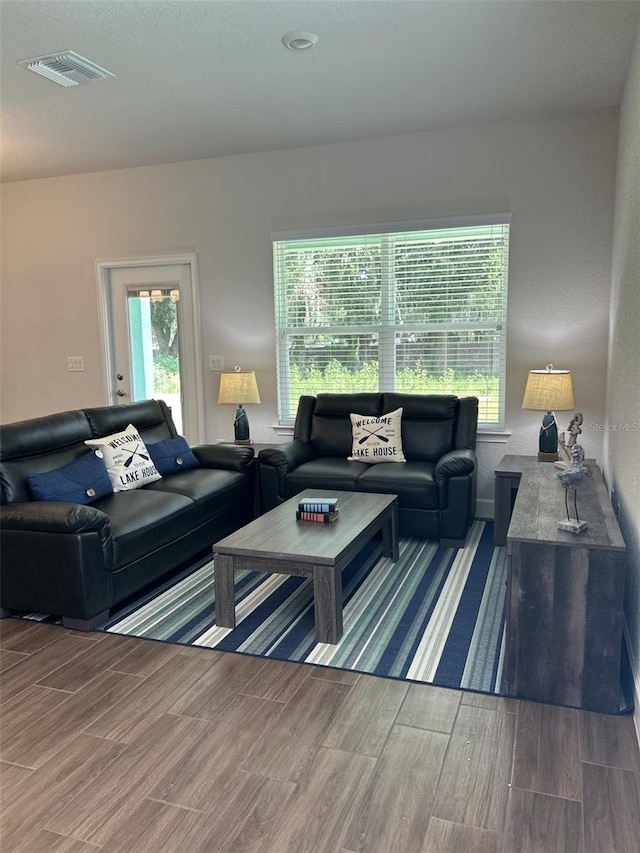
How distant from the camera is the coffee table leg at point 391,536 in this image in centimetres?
362

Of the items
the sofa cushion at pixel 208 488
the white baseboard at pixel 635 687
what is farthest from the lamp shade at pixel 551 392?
the sofa cushion at pixel 208 488

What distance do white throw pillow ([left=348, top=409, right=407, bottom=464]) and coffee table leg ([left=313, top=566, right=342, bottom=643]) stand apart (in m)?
1.74

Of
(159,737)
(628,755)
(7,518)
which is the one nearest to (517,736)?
(628,755)

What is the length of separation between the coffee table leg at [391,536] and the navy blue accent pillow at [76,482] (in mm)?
1626

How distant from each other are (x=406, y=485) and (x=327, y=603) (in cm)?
138

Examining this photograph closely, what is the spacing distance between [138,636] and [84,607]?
283 millimetres

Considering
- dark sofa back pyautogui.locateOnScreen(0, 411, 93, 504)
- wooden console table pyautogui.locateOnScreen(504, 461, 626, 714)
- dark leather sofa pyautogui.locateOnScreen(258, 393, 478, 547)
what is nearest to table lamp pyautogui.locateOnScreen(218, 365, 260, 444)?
dark leather sofa pyautogui.locateOnScreen(258, 393, 478, 547)

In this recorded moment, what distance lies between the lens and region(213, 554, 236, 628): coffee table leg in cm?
279

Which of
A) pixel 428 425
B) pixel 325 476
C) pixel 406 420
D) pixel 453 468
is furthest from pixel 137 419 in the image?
pixel 453 468

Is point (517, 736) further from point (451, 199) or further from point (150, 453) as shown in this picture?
point (451, 199)

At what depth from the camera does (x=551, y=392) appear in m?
3.95

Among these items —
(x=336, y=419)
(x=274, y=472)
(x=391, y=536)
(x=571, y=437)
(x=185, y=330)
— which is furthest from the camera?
(x=185, y=330)

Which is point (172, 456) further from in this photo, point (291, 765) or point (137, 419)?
point (291, 765)

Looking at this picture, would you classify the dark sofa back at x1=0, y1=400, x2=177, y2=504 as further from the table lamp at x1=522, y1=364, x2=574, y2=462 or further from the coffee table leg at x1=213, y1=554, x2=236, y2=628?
the table lamp at x1=522, y1=364, x2=574, y2=462
